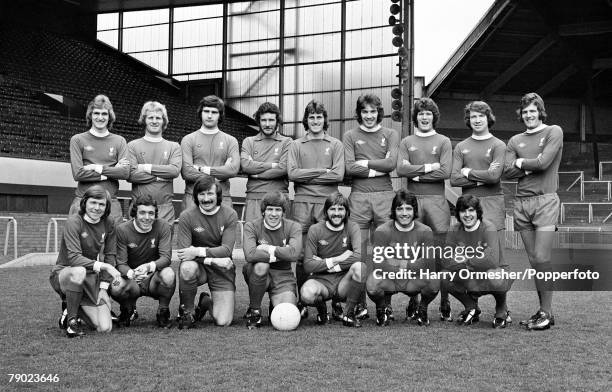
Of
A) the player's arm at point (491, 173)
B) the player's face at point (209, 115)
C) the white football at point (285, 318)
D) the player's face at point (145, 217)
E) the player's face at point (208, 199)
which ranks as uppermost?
the player's face at point (209, 115)

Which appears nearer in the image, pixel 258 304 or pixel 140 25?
pixel 258 304

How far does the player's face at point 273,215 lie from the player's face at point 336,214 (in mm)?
395

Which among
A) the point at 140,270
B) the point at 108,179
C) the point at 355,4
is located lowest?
the point at 140,270

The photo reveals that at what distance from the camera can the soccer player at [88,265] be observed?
5164 millimetres

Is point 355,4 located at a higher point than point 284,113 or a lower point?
higher

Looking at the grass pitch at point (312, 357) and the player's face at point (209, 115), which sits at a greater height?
the player's face at point (209, 115)

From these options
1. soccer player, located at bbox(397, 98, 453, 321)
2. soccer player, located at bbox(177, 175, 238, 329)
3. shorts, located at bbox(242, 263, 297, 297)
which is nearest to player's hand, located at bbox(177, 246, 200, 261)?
soccer player, located at bbox(177, 175, 238, 329)

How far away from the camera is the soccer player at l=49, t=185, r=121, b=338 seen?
5164 mm

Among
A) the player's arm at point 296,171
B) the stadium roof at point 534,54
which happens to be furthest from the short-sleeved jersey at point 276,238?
the stadium roof at point 534,54

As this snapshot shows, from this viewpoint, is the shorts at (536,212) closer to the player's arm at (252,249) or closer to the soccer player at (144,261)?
the player's arm at (252,249)

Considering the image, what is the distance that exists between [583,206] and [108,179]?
50.2 feet

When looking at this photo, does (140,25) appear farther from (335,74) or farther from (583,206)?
(583,206)

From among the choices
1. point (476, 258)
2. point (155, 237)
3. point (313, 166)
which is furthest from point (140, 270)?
point (476, 258)

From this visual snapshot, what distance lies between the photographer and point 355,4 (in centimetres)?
2752
